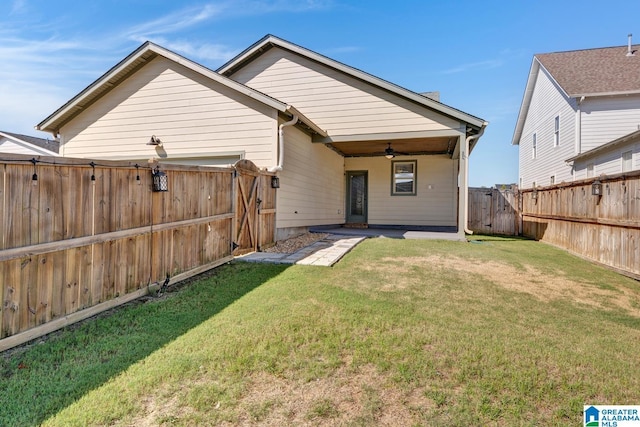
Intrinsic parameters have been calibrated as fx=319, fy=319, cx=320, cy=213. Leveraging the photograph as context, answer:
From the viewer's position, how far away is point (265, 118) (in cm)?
796

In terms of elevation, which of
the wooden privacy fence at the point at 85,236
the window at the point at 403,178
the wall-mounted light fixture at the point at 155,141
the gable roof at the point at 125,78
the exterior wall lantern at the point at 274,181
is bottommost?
the wooden privacy fence at the point at 85,236

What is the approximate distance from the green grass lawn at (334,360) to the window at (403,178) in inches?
343

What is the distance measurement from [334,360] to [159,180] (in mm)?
3268

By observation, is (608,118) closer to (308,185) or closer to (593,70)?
(593,70)

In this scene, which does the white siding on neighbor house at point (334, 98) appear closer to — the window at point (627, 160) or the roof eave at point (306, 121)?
the roof eave at point (306, 121)

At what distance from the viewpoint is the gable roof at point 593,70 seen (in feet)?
38.6

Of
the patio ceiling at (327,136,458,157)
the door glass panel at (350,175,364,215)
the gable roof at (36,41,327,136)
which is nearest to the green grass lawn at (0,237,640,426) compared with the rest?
the gable roof at (36,41,327,136)

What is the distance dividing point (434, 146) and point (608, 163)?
5.58 metres

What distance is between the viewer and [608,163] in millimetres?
10656

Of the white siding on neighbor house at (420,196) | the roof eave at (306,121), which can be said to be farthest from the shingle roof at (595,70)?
the roof eave at (306,121)

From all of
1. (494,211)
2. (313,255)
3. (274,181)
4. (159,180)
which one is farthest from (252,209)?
(494,211)

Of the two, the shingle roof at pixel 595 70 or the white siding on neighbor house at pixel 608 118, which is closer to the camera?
the white siding on neighbor house at pixel 608 118

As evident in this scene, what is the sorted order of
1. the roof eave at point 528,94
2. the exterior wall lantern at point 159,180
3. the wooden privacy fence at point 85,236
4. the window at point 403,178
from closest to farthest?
the wooden privacy fence at point 85,236 → the exterior wall lantern at point 159,180 → the window at point 403,178 → the roof eave at point 528,94

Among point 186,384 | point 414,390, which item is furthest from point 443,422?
point 186,384
